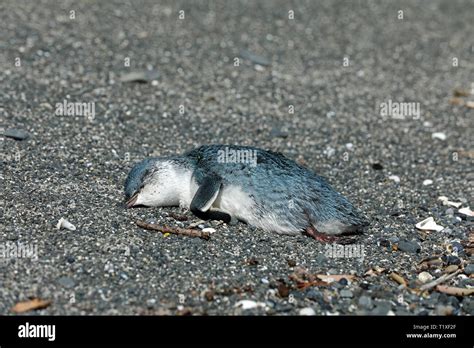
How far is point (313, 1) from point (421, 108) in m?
3.80

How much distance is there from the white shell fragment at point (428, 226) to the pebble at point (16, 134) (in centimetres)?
433

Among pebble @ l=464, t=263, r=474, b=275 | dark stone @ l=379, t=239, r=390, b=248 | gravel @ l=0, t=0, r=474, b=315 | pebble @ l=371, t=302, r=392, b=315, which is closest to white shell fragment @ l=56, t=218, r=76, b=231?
gravel @ l=0, t=0, r=474, b=315

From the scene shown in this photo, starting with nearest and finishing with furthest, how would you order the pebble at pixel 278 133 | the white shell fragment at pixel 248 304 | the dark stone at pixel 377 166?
the white shell fragment at pixel 248 304
the dark stone at pixel 377 166
the pebble at pixel 278 133

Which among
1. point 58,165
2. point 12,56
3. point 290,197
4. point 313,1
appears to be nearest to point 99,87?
point 12,56

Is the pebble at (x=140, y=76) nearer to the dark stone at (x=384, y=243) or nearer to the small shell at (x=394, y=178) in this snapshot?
the small shell at (x=394, y=178)

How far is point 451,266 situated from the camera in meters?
6.29

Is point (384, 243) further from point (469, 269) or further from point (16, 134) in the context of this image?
point (16, 134)

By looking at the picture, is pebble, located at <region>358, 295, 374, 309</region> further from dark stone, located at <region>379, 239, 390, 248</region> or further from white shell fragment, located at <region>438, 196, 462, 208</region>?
white shell fragment, located at <region>438, 196, 462, 208</region>

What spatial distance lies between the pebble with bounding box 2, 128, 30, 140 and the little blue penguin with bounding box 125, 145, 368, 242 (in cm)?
183

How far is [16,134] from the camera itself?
7.99 meters

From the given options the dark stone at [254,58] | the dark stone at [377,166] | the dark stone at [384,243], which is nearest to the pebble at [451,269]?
the dark stone at [384,243]

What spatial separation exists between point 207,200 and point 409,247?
6.20 feet

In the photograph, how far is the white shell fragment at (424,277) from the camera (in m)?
6.05
